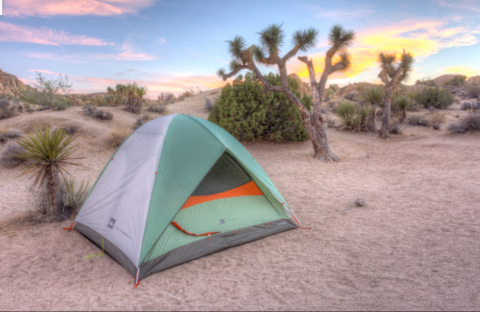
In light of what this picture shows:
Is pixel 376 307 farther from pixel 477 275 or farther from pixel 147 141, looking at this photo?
pixel 147 141

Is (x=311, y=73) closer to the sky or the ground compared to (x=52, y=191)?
closer to the sky

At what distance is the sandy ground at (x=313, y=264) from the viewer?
121 inches

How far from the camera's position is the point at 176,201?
402 centimetres

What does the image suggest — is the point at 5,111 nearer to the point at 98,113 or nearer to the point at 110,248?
the point at 98,113

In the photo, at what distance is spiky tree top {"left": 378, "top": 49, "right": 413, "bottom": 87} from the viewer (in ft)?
41.4

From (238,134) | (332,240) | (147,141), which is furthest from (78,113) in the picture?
(332,240)

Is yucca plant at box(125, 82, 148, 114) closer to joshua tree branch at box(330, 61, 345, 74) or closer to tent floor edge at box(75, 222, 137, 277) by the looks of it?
joshua tree branch at box(330, 61, 345, 74)

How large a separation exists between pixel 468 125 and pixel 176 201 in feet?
43.6

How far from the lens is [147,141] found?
473cm

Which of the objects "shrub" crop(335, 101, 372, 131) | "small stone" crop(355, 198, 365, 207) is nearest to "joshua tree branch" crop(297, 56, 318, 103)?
"shrub" crop(335, 101, 372, 131)

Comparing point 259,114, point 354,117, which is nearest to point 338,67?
point 259,114

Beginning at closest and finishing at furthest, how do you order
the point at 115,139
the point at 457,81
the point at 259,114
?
1. the point at 115,139
2. the point at 259,114
3. the point at 457,81

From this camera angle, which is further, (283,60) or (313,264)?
(283,60)

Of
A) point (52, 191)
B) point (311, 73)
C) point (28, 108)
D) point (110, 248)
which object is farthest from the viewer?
point (28, 108)
